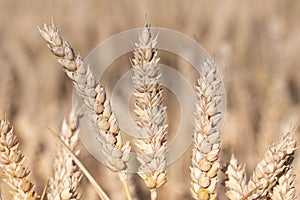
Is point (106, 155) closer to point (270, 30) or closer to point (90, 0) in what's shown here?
point (270, 30)

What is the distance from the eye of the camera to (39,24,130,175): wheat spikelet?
0.63 m

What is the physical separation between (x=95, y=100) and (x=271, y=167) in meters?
0.19

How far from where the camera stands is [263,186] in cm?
67

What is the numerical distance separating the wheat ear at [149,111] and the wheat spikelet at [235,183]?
78 millimetres

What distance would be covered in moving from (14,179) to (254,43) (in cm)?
216

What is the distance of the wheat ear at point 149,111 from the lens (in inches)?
25.2

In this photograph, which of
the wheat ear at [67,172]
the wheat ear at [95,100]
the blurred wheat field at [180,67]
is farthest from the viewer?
the blurred wheat field at [180,67]

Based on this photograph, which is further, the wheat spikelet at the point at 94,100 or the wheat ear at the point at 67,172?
the wheat ear at the point at 67,172

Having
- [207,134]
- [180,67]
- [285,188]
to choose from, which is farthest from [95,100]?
[180,67]

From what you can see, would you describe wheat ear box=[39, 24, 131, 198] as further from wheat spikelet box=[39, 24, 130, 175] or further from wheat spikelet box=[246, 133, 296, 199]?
wheat spikelet box=[246, 133, 296, 199]

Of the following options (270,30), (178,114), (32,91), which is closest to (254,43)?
(270,30)

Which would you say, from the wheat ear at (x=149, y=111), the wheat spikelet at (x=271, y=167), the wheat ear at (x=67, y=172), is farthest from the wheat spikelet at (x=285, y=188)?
the wheat ear at (x=67, y=172)

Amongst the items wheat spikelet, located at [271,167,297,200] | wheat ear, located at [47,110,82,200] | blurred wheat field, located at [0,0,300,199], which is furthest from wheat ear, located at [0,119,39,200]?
wheat spikelet, located at [271,167,297,200]

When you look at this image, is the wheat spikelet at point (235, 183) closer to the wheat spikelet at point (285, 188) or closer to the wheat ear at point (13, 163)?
the wheat spikelet at point (285, 188)
